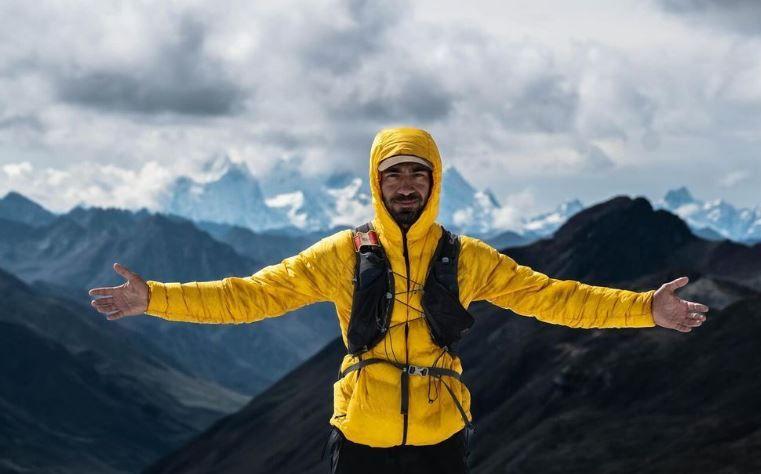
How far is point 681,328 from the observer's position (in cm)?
1019

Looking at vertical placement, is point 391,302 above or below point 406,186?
below

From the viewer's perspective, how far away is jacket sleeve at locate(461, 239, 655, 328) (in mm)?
9648

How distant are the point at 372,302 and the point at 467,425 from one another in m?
1.55

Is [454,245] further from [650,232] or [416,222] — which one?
[650,232]

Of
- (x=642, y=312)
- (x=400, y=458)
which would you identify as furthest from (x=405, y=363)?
(x=642, y=312)

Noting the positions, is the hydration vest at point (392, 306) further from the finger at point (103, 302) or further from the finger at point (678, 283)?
the finger at point (103, 302)

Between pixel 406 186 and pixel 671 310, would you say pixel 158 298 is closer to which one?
pixel 406 186

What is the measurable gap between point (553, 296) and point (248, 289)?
304 centimetres

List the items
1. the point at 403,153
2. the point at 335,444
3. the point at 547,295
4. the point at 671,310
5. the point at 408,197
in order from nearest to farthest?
the point at 403,153
the point at 408,197
the point at 335,444
the point at 547,295
the point at 671,310

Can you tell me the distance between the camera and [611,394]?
87.6 meters

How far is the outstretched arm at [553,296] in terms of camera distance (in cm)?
966

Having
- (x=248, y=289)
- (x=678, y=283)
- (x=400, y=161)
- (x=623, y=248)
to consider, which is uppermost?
(x=623, y=248)

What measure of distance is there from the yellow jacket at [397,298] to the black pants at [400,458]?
0.10m

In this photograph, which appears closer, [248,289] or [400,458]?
[400,458]
